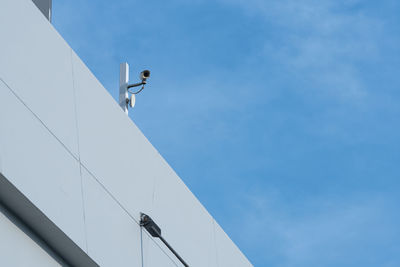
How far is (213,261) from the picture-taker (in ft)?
40.0

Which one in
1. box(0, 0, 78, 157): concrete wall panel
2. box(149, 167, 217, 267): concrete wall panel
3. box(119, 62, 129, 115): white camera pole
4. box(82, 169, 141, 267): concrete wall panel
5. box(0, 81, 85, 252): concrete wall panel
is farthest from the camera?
box(119, 62, 129, 115): white camera pole

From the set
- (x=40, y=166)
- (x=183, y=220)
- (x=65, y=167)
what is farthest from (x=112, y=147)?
(x=183, y=220)

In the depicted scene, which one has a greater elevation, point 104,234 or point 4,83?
point 4,83

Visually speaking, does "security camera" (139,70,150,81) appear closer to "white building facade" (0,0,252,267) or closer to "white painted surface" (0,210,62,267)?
"white building facade" (0,0,252,267)

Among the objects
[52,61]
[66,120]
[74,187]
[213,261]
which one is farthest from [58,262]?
[213,261]

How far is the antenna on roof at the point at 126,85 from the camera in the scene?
1234 cm

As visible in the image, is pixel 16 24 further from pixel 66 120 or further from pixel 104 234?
pixel 104 234

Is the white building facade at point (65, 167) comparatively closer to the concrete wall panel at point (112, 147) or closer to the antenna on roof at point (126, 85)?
the concrete wall panel at point (112, 147)

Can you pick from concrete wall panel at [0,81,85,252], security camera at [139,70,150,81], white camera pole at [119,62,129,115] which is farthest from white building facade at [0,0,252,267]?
security camera at [139,70,150,81]

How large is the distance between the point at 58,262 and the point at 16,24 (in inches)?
99.8

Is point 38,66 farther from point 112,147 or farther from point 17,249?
point 17,249

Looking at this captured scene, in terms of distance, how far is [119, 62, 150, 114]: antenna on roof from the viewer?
12.3 m

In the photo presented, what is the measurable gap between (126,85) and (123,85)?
0.16ft

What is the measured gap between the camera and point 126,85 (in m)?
12.6
